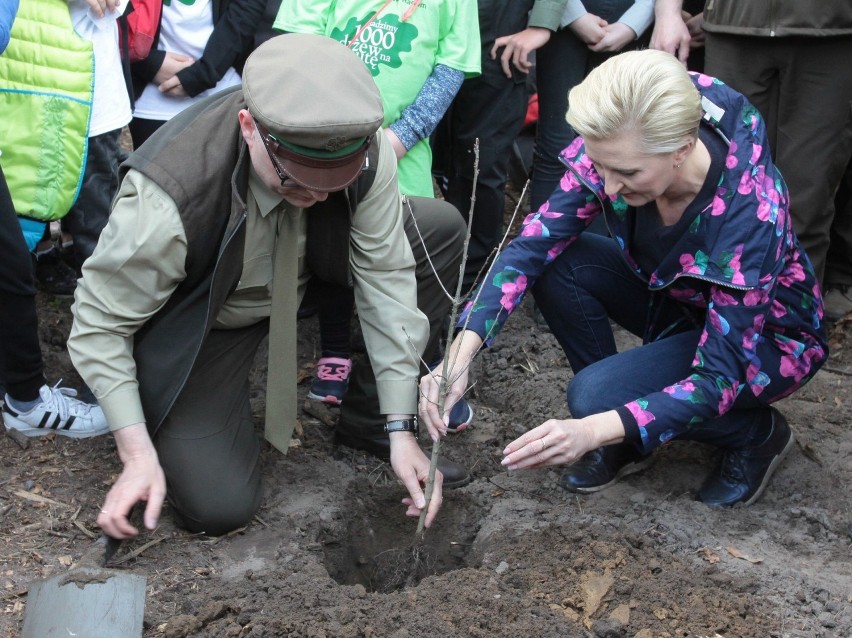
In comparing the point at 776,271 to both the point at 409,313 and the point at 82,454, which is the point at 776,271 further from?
the point at 82,454

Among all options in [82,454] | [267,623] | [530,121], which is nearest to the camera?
[267,623]

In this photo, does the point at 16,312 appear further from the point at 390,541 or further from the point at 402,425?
the point at 390,541

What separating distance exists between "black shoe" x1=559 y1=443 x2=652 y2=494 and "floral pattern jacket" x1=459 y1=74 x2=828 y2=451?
500mm

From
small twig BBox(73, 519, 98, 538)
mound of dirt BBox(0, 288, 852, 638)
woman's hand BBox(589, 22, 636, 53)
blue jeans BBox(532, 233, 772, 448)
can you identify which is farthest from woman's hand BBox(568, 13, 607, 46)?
small twig BBox(73, 519, 98, 538)

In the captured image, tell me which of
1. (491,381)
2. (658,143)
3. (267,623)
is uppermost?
(658,143)

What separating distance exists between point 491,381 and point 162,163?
188 cm

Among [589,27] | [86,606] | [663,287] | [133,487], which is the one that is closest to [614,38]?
[589,27]

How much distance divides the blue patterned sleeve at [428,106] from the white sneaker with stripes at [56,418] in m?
1.51

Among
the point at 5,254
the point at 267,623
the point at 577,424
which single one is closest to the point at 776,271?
the point at 577,424

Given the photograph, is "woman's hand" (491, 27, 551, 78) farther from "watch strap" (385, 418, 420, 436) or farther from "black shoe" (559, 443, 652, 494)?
"watch strap" (385, 418, 420, 436)

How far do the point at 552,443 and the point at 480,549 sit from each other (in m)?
0.65

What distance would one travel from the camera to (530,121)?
17.8ft

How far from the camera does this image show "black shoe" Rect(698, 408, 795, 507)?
3248mm

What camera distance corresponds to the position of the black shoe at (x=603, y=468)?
10.9 ft
